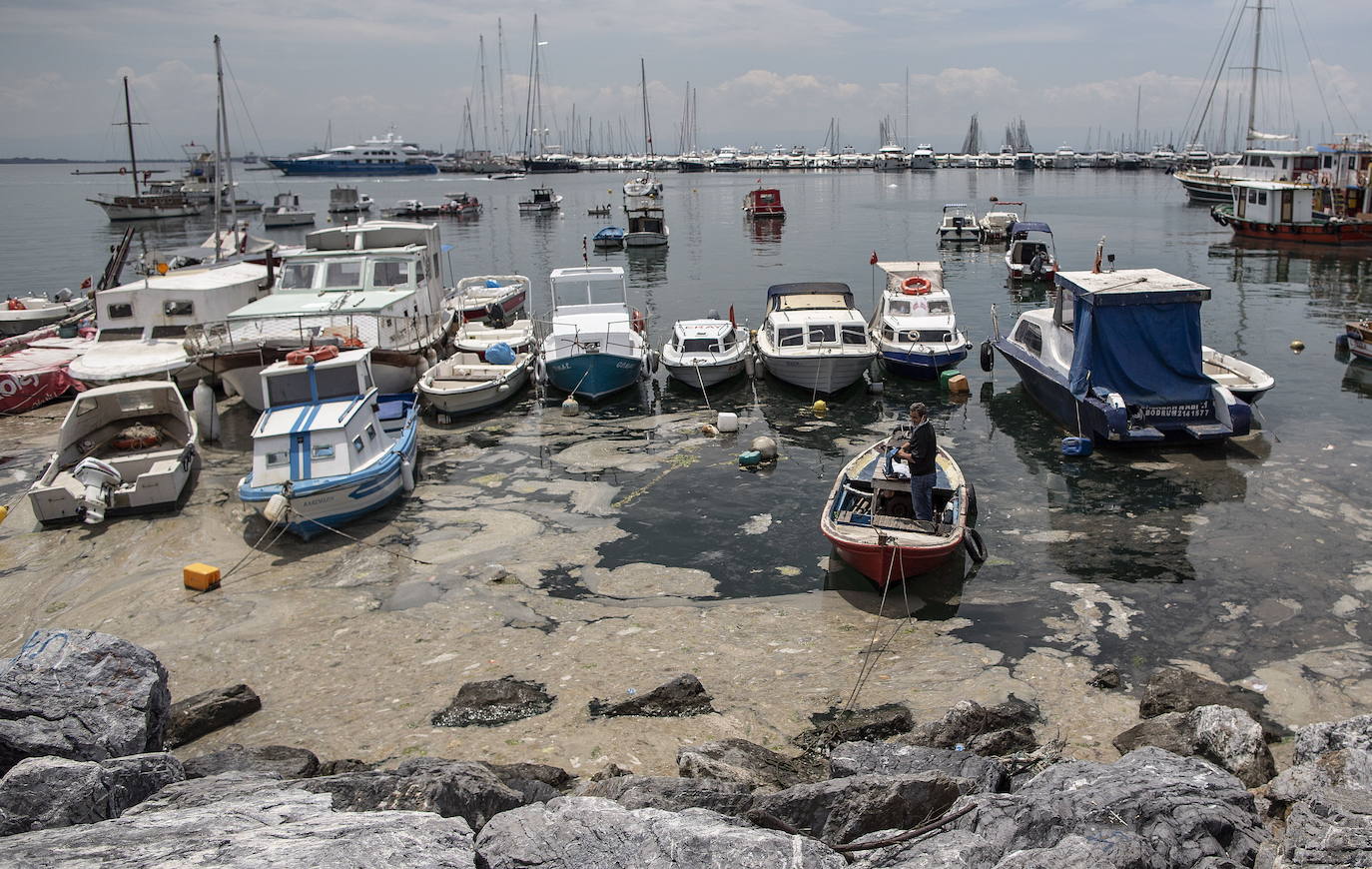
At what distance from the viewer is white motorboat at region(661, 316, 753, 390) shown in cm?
2648

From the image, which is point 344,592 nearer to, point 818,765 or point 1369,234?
point 818,765

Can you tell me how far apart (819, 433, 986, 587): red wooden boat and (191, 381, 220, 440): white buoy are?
617 inches

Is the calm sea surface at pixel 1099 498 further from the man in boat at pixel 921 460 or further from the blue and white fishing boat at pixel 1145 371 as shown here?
the man in boat at pixel 921 460

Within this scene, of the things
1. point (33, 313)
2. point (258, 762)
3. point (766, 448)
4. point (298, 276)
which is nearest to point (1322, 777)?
point (258, 762)

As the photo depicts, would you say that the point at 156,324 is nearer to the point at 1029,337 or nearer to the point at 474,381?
the point at 474,381

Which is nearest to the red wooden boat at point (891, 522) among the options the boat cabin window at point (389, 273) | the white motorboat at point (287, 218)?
the boat cabin window at point (389, 273)

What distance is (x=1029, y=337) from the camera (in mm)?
25156

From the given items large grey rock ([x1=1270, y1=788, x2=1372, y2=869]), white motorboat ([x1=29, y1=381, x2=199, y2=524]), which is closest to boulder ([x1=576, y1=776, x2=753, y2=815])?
large grey rock ([x1=1270, y1=788, x2=1372, y2=869])

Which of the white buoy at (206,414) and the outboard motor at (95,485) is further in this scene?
the white buoy at (206,414)

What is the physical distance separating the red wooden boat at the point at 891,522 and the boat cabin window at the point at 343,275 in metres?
17.3

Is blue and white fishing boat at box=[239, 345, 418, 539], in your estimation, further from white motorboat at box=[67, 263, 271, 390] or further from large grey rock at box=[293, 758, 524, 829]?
large grey rock at box=[293, 758, 524, 829]

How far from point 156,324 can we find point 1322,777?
95.1 ft

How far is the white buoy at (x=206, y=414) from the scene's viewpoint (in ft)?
73.3

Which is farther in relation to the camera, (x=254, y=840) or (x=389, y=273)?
(x=389, y=273)
